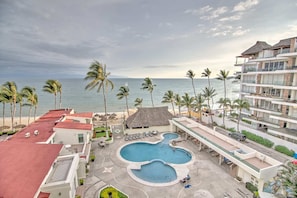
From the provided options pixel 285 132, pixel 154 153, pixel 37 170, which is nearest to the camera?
pixel 37 170

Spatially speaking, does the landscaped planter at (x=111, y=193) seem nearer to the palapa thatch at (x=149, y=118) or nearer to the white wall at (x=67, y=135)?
the white wall at (x=67, y=135)

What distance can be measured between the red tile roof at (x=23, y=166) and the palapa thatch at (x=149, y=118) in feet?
62.2

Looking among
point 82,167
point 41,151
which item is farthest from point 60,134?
point 41,151

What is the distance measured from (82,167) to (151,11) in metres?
24.4

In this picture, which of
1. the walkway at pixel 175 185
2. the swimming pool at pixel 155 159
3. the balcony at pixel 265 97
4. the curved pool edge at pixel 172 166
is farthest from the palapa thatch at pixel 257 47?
the curved pool edge at pixel 172 166

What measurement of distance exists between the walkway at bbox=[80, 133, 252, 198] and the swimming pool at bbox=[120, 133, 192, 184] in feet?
4.36

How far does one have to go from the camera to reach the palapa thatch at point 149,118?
32656 millimetres

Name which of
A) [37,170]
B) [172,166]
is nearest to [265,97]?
[172,166]

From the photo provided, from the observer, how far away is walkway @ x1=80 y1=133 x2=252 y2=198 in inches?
618

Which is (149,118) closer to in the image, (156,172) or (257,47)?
(156,172)

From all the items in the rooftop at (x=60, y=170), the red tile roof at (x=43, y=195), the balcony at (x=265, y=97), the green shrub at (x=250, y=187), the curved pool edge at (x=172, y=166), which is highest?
the balcony at (x=265, y=97)

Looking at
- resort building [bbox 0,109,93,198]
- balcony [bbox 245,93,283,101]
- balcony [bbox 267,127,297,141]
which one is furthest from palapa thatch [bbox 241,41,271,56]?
resort building [bbox 0,109,93,198]

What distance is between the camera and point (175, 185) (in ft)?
55.6

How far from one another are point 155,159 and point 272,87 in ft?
81.5
